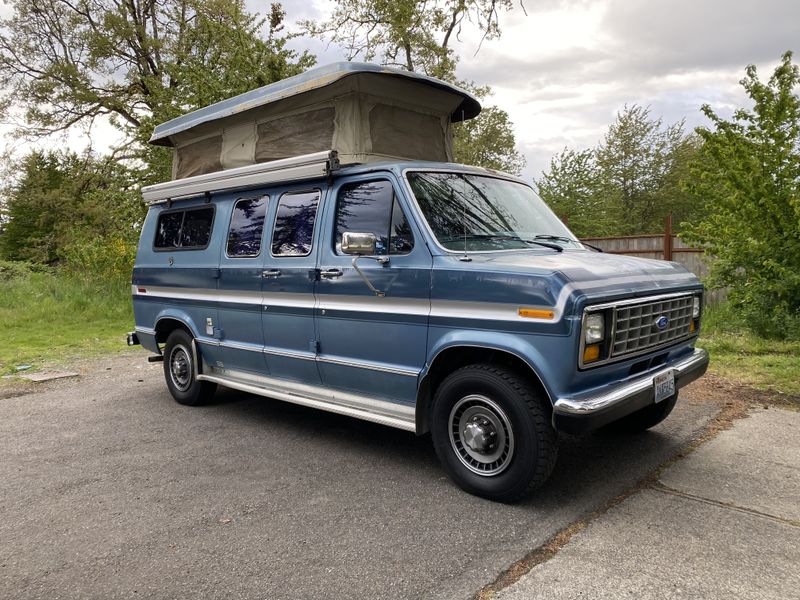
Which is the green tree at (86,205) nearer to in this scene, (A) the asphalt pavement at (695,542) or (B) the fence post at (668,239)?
(B) the fence post at (668,239)

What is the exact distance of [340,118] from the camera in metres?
5.17

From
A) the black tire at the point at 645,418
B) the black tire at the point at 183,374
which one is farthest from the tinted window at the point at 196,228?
the black tire at the point at 645,418

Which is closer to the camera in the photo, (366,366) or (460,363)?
(460,363)

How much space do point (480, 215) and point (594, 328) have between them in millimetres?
1383

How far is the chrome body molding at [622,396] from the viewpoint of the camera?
3471 millimetres

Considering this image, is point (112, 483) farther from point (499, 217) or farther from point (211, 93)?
Answer: point (211, 93)

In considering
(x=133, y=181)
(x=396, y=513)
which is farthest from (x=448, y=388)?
(x=133, y=181)

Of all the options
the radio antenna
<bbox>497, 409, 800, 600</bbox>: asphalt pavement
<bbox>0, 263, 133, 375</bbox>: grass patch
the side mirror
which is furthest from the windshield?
<bbox>0, 263, 133, 375</bbox>: grass patch

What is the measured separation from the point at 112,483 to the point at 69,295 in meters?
11.3

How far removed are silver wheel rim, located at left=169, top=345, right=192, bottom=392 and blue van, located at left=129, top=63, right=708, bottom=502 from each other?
1.42 feet

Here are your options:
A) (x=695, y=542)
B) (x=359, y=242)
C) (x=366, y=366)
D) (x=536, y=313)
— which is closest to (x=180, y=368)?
(x=366, y=366)

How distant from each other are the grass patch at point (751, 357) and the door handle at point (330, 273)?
4793mm

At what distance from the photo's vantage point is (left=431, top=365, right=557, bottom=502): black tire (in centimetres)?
367

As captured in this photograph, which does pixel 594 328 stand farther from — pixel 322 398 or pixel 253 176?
pixel 253 176
